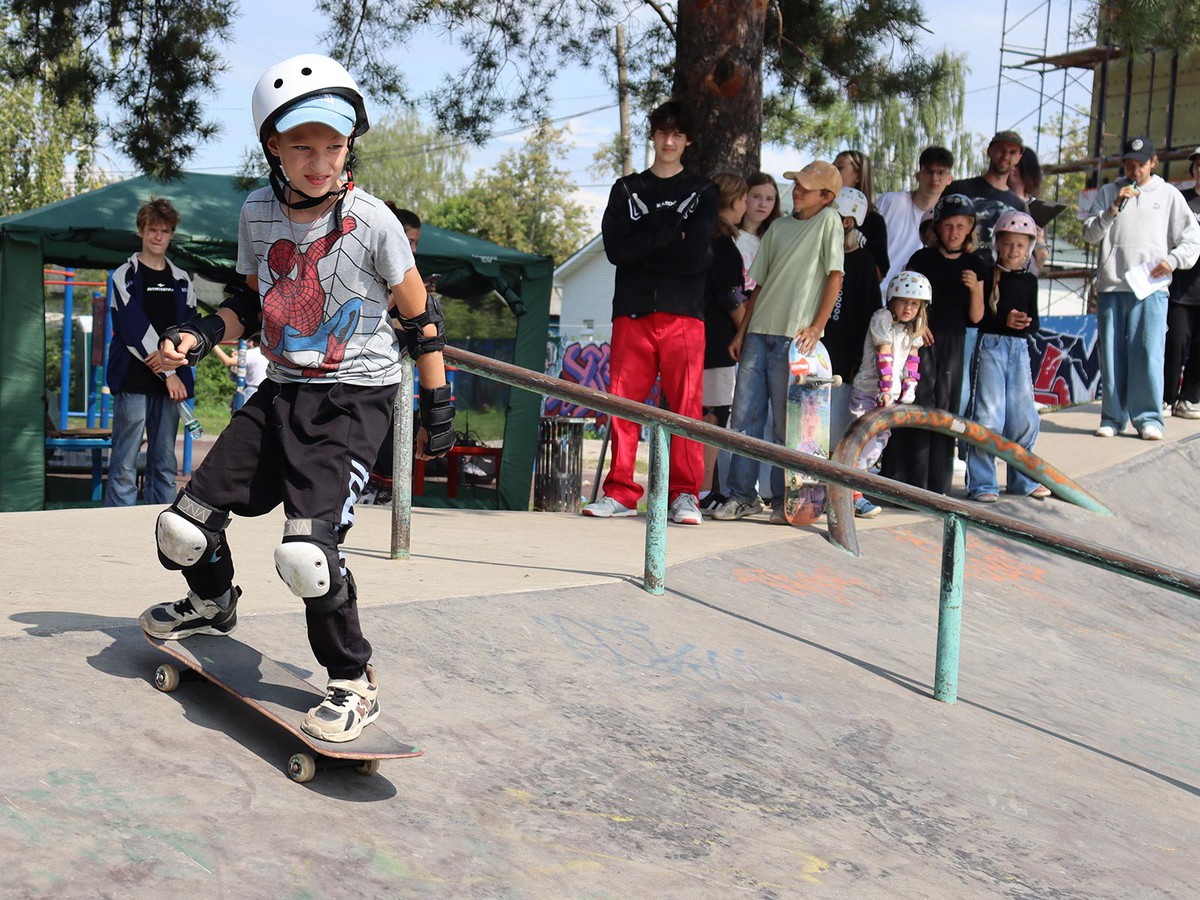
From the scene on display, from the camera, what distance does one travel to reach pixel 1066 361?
2555 centimetres

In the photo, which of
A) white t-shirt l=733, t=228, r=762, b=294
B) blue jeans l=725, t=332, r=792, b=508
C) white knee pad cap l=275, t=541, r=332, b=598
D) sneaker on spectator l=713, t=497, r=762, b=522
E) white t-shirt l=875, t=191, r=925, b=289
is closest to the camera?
white knee pad cap l=275, t=541, r=332, b=598

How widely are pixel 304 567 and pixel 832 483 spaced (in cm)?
265

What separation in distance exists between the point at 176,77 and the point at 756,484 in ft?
19.0

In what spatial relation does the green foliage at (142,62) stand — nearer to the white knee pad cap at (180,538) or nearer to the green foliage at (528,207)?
the white knee pad cap at (180,538)

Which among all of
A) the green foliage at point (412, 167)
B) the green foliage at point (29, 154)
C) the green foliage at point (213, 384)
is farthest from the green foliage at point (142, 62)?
the green foliage at point (412, 167)

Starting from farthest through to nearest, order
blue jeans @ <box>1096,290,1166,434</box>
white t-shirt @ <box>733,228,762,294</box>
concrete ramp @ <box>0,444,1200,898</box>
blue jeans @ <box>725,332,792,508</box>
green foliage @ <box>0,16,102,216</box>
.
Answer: green foliage @ <box>0,16,102,216</box> < blue jeans @ <box>1096,290,1166,434</box> < white t-shirt @ <box>733,228,762,294</box> < blue jeans @ <box>725,332,792,508</box> < concrete ramp @ <box>0,444,1200,898</box>

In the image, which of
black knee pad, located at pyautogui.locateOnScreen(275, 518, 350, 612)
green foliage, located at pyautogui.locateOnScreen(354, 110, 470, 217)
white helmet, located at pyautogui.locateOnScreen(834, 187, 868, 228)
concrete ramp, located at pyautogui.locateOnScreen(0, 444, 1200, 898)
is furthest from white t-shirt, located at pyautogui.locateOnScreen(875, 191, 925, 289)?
green foliage, located at pyautogui.locateOnScreen(354, 110, 470, 217)

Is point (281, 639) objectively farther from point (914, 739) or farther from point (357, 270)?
point (914, 739)

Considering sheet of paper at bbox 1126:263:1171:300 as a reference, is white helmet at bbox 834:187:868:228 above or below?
above

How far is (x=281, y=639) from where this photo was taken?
12.2 ft

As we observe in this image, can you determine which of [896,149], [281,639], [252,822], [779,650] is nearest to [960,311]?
[779,650]

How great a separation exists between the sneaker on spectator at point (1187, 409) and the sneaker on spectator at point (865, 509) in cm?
430

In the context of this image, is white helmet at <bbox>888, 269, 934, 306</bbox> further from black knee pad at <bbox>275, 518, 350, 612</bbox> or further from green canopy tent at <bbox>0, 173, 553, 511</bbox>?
black knee pad at <bbox>275, 518, 350, 612</bbox>

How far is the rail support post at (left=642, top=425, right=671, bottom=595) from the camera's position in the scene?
15.9ft
